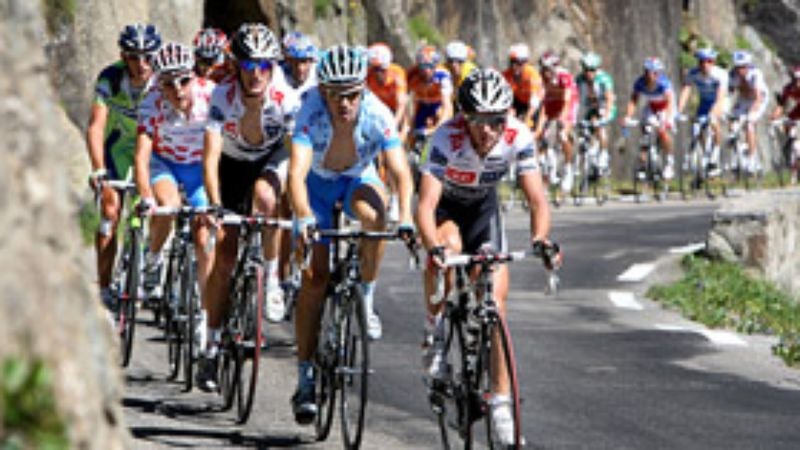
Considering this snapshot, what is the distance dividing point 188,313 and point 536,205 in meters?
3.02

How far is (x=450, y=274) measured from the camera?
27.5 ft

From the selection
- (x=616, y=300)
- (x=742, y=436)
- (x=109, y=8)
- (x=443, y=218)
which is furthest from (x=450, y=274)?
(x=109, y=8)

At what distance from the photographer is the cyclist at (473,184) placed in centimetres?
798

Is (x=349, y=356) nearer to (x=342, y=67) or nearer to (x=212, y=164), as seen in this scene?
(x=342, y=67)

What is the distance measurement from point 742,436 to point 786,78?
1513 inches

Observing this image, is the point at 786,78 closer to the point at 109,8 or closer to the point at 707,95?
the point at 707,95

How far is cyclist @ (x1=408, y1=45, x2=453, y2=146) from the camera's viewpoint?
22.6m

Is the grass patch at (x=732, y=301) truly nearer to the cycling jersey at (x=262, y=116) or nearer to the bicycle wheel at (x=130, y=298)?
the cycling jersey at (x=262, y=116)

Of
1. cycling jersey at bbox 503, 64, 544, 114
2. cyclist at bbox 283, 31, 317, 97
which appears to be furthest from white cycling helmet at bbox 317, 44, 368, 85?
cycling jersey at bbox 503, 64, 544, 114

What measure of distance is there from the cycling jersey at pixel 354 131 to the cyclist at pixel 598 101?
695 inches

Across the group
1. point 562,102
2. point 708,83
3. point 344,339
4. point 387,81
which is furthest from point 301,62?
point 708,83

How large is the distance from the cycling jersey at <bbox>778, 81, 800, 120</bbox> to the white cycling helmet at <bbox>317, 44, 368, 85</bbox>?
23448 mm

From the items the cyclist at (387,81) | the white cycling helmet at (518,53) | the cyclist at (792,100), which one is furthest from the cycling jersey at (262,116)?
the cyclist at (792,100)

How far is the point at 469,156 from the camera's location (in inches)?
330
